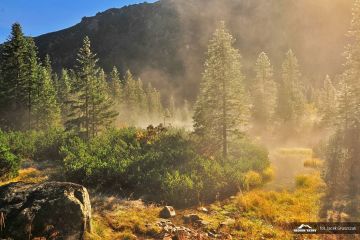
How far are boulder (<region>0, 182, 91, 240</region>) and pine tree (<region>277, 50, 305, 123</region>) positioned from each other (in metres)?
61.4

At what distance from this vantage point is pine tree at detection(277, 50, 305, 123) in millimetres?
69188

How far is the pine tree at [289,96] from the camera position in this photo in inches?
2724

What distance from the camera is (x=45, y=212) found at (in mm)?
12219

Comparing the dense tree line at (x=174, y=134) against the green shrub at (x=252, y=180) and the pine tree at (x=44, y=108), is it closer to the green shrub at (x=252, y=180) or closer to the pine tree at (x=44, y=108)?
the pine tree at (x=44, y=108)

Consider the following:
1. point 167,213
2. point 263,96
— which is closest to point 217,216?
point 167,213

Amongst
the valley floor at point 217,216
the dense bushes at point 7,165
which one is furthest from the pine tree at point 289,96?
the dense bushes at point 7,165

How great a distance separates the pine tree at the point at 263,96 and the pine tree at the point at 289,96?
3771mm

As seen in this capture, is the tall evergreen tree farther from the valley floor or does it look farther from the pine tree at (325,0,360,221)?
the valley floor

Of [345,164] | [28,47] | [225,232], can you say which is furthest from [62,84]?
[225,232]

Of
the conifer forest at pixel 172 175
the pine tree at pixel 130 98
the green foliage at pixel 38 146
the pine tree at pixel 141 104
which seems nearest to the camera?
the conifer forest at pixel 172 175

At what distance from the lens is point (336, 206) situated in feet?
69.9

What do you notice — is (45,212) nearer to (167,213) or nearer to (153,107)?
(167,213)

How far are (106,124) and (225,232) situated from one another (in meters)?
32.6

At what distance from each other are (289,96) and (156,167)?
50193mm
